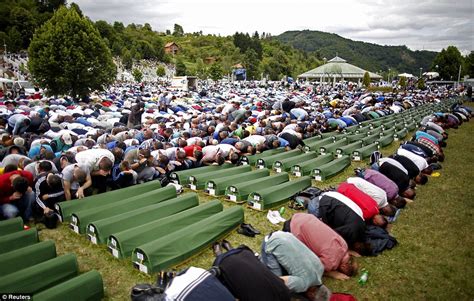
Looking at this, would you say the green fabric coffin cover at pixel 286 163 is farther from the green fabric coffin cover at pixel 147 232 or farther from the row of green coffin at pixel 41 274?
the row of green coffin at pixel 41 274

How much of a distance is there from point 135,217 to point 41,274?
85.5 inches

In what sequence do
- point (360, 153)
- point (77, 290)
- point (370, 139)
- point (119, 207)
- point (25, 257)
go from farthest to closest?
point (370, 139) → point (360, 153) → point (119, 207) → point (25, 257) → point (77, 290)

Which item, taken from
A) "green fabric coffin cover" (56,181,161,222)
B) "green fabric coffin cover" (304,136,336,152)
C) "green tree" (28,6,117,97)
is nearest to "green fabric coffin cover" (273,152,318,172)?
"green fabric coffin cover" (304,136,336,152)

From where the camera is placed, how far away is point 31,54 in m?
22.6

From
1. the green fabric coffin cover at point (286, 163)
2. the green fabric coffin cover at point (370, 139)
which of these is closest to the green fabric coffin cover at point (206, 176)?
the green fabric coffin cover at point (286, 163)

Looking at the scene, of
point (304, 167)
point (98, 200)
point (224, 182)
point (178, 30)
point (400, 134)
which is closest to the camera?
point (98, 200)

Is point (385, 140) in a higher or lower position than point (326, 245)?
higher

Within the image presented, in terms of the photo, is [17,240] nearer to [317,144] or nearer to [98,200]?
[98,200]

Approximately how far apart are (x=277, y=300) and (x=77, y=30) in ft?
82.0

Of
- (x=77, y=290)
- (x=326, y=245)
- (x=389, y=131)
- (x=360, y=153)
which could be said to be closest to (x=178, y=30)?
(x=389, y=131)

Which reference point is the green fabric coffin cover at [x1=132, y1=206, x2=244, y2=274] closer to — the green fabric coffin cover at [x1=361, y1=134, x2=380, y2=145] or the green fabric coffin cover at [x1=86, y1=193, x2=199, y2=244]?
the green fabric coffin cover at [x1=86, y1=193, x2=199, y2=244]

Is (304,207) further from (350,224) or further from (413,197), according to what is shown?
(413,197)

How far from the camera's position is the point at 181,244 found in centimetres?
561

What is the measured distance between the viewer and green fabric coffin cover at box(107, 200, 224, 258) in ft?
18.5
